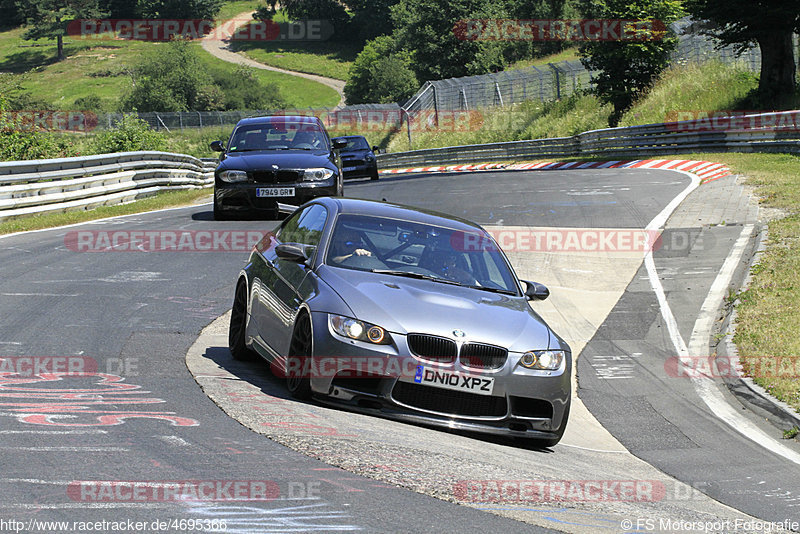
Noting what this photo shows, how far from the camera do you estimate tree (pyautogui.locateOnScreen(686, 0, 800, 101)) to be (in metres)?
31.3

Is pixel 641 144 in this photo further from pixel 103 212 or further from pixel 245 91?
pixel 245 91

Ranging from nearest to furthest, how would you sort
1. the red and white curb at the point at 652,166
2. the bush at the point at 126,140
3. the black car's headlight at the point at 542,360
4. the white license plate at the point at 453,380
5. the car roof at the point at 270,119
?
the white license plate at the point at 453,380 < the black car's headlight at the point at 542,360 < the car roof at the point at 270,119 < the red and white curb at the point at 652,166 < the bush at the point at 126,140

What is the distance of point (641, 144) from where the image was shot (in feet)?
113

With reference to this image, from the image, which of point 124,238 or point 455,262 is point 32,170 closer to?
point 124,238

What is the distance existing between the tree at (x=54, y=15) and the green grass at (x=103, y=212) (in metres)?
105

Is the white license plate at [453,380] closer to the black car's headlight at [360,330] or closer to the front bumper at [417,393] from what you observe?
the front bumper at [417,393]

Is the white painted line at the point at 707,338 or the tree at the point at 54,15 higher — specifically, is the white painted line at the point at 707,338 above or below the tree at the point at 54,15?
below

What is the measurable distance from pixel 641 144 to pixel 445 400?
29.8 metres

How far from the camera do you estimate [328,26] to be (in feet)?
472

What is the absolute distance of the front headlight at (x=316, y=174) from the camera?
1630 centimetres

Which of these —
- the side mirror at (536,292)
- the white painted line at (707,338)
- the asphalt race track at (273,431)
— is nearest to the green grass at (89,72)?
the white painted line at (707,338)

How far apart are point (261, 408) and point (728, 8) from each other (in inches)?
1173

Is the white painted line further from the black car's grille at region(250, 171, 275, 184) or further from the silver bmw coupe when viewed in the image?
the black car's grille at region(250, 171, 275, 184)

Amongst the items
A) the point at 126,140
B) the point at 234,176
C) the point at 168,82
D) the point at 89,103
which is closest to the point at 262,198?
the point at 234,176
